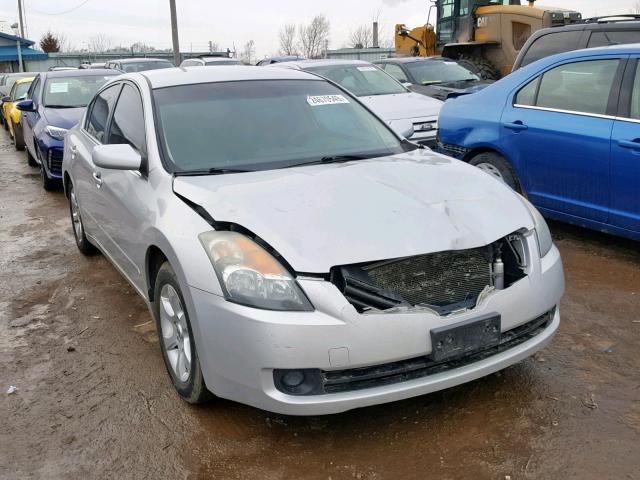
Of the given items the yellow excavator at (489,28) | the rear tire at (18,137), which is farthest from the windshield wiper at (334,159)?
the rear tire at (18,137)

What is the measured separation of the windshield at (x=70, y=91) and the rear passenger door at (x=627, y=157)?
7205 millimetres

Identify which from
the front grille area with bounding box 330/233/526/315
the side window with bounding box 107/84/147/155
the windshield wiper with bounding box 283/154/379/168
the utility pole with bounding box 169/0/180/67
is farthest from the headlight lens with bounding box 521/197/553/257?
the utility pole with bounding box 169/0/180/67

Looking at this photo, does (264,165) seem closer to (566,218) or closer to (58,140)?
(566,218)

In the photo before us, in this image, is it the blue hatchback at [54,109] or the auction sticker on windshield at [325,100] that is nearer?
the auction sticker on windshield at [325,100]

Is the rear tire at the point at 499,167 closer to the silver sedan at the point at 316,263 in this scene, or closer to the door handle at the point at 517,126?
the door handle at the point at 517,126

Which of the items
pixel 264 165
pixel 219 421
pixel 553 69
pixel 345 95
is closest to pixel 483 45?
pixel 553 69

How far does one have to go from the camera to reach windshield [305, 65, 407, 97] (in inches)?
384

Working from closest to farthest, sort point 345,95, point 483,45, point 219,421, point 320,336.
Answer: point 320,336, point 219,421, point 345,95, point 483,45

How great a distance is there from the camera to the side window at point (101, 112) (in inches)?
184

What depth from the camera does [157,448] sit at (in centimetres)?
286

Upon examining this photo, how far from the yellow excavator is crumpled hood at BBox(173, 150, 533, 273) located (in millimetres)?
10598

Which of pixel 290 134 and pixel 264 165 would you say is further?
pixel 290 134

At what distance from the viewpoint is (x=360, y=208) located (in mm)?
2916

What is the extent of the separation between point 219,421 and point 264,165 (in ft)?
4.54
